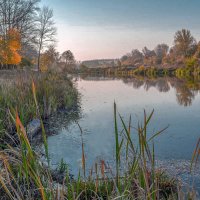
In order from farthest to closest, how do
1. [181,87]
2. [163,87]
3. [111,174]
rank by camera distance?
[163,87]
[181,87]
[111,174]

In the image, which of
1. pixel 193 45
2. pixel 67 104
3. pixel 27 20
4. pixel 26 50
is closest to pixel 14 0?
pixel 27 20

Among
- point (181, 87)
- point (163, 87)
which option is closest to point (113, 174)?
point (181, 87)

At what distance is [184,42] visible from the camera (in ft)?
145

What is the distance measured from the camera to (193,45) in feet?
146

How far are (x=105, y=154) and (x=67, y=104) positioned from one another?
4450 mm

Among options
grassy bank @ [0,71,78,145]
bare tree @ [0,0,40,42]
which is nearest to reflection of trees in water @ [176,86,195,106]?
grassy bank @ [0,71,78,145]

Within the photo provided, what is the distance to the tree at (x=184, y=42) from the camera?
4391cm

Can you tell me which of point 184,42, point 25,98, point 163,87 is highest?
point 184,42

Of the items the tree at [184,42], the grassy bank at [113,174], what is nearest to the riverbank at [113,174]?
the grassy bank at [113,174]

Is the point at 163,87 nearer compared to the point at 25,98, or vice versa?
the point at 25,98

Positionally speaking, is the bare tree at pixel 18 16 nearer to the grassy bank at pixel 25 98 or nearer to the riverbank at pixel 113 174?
the grassy bank at pixel 25 98

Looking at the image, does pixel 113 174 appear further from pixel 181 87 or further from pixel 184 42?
pixel 184 42

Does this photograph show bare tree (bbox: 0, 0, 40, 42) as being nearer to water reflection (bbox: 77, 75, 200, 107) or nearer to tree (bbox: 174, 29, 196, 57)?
water reflection (bbox: 77, 75, 200, 107)

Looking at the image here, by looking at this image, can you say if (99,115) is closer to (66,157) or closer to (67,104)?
(67,104)
